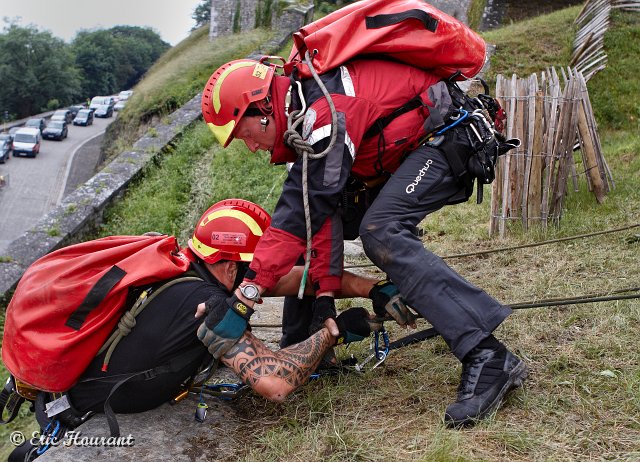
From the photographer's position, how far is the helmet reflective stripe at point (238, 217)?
3.94 metres

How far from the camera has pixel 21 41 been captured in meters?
76.4

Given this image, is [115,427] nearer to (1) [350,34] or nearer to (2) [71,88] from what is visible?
(1) [350,34]

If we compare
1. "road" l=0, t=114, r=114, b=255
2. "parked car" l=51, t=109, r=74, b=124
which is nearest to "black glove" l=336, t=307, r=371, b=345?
"road" l=0, t=114, r=114, b=255

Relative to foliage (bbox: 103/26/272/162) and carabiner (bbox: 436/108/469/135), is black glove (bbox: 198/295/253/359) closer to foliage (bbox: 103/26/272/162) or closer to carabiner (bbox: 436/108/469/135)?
carabiner (bbox: 436/108/469/135)

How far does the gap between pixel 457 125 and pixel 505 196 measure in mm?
3096

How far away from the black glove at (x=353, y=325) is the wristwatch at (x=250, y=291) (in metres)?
0.65

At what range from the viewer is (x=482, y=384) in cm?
328

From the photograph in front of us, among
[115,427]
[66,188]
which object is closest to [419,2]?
[115,427]

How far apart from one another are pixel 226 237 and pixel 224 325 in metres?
0.66

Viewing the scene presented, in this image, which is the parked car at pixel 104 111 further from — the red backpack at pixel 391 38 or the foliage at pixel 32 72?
the red backpack at pixel 391 38

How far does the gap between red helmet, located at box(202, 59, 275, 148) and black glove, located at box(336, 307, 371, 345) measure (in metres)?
1.13

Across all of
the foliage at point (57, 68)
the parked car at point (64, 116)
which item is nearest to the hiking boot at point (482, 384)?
the parked car at point (64, 116)

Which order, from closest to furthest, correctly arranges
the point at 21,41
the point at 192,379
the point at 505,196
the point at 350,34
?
the point at 350,34 → the point at 192,379 → the point at 505,196 → the point at 21,41

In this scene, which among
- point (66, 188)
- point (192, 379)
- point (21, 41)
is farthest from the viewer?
point (21, 41)
